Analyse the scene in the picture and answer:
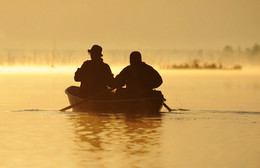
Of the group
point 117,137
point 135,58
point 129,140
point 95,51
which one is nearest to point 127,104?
point 135,58

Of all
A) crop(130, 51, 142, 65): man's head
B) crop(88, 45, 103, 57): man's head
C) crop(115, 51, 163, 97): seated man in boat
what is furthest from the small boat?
crop(88, 45, 103, 57): man's head

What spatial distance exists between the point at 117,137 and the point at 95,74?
611 centimetres

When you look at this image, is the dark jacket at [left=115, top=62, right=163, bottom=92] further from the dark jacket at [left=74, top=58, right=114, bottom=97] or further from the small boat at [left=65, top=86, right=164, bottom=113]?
the dark jacket at [left=74, top=58, right=114, bottom=97]

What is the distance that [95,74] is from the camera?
→ 66.2ft

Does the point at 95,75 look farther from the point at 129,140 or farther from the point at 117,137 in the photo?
the point at 129,140

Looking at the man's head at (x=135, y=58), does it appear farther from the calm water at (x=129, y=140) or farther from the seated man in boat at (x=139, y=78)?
the calm water at (x=129, y=140)

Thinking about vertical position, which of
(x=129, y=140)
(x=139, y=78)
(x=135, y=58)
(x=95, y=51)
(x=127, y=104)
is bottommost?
(x=129, y=140)

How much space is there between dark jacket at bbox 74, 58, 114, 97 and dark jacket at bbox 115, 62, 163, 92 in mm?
501

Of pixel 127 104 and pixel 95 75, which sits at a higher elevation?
pixel 95 75

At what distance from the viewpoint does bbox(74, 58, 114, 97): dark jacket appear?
2016 cm

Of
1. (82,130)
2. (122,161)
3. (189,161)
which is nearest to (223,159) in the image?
(189,161)

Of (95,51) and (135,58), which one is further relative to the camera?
(95,51)

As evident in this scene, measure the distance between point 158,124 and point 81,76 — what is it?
3.95 meters

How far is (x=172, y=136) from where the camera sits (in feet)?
47.7
